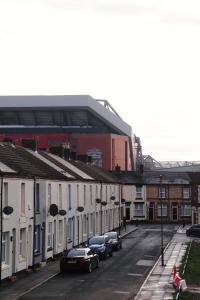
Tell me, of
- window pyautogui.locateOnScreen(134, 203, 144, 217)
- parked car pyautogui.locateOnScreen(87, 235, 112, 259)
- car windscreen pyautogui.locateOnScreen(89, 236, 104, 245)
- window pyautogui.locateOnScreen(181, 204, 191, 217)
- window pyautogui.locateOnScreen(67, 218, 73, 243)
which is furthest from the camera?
window pyautogui.locateOnScreen(134, 203, 144, 217)

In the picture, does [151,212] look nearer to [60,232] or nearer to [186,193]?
[186,193]

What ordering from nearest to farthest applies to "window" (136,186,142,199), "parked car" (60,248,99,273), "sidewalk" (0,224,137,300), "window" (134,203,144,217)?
"sidewalk" (0,224,137,300) → "parked car" (60,248,99,273) → "window" (134,203,144,217) → "window" (136,186,142,199)

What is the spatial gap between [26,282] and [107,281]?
14.9 ft

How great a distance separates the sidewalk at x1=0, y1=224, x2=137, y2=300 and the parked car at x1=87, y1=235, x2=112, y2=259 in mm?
4431

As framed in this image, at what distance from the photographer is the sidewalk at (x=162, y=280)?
1154 inches

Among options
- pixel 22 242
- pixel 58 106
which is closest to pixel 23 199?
pixel 22 242

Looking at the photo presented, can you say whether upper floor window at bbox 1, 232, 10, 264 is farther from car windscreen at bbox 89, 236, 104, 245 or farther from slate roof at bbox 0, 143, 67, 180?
car windscreen at bbox 89, 236, 104, 245

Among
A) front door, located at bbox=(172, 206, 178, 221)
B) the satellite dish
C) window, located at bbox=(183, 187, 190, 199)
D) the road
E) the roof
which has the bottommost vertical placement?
the road

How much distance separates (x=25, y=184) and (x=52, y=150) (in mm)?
31017

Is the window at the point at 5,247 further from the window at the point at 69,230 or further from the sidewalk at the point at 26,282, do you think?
the window at the point at 69,230

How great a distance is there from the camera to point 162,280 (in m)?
34.6

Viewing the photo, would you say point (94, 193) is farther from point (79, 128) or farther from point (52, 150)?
point (79, 128)

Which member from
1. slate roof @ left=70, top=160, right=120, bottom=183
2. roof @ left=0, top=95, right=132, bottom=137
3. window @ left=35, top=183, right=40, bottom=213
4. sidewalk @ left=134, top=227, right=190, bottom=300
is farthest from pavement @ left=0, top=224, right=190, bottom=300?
roof @ left=0, top=95, right=132, bottom=137

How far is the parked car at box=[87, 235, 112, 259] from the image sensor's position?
45.8 m
